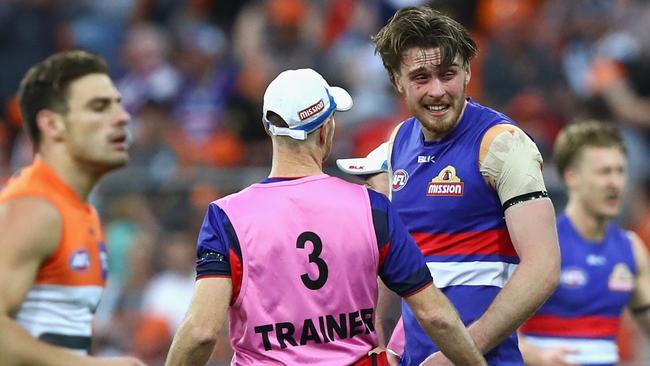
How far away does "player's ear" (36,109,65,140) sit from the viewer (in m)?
6.08

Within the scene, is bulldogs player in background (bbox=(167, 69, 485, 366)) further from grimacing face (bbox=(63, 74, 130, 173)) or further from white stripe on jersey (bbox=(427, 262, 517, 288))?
grimacing face (bbox=(63, 74, 130, 173))

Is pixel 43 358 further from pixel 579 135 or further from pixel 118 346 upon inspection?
pixel 118 346

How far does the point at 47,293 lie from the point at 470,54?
224cm

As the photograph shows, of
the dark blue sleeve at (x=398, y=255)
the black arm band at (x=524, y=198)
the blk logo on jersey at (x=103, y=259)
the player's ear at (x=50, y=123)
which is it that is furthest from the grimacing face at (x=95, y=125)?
the black arm band at (x=524, y=198)

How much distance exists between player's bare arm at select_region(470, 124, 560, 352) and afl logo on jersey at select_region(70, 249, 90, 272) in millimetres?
1894

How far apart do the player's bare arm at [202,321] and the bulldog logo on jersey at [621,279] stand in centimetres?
351

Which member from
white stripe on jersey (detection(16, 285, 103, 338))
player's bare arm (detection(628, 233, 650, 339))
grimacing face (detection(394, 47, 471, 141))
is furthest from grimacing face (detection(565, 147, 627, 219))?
white stripe on jersey (detection(16, 285, 103, 338))

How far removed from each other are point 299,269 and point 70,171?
1.58 meters

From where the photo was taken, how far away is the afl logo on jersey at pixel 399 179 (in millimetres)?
5676

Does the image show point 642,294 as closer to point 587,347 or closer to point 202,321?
point 587,347

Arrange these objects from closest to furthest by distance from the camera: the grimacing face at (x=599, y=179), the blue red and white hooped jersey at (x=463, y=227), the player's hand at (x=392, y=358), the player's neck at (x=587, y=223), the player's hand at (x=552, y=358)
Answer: the blue red and white hooped jersey at (x=463, y=227) → the player's hand at (x=392, y=358) → the player's hand at (x=552, y=358) → the grimacing face at (x=599, y=179) → the player's neck at (x=587, y=223)

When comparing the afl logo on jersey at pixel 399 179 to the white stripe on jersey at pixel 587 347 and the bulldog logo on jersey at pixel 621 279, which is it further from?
the bulldog logo on jersey at pixel 621 279

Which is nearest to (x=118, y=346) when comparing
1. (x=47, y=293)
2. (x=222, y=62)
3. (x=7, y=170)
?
(x=7, y=170)

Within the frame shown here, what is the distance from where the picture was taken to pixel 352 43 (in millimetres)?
12898
